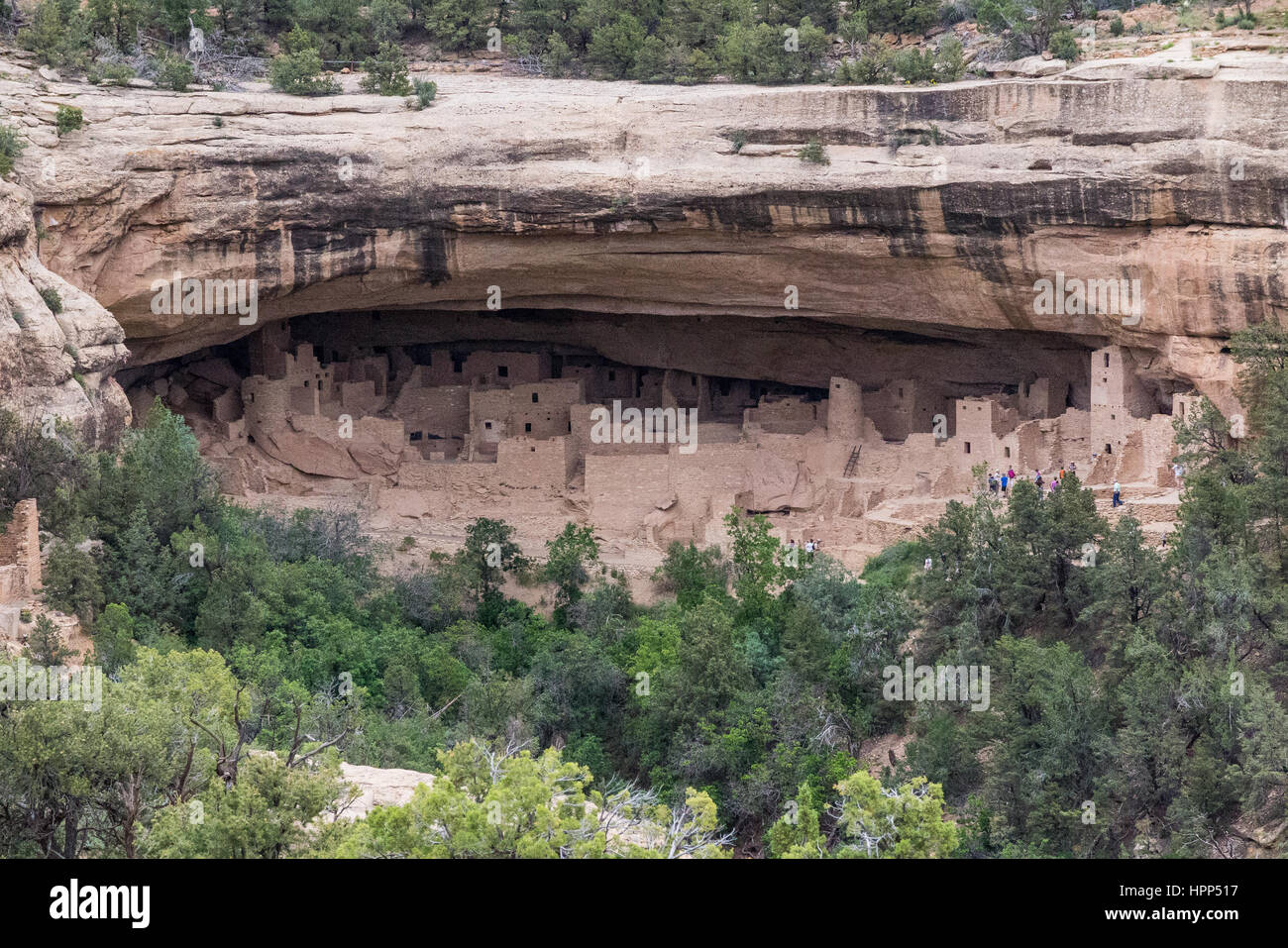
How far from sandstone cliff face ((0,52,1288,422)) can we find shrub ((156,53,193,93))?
0.50 metres

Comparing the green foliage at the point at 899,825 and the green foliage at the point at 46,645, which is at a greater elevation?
the green foliage at the point at 899,825

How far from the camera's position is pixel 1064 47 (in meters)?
24.9

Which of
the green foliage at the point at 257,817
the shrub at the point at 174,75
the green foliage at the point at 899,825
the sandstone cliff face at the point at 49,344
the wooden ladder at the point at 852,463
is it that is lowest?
the wooden ladder at the point at 852,463

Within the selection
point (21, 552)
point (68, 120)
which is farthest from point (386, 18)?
point (21, 552)

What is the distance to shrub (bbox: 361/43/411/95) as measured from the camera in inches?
1027

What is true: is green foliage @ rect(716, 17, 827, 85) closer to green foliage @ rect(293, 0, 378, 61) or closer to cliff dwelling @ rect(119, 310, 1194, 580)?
cliff dwelling @ rect(119, 310, 1194, 580)

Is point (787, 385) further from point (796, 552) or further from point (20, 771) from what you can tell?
point (20, 771)

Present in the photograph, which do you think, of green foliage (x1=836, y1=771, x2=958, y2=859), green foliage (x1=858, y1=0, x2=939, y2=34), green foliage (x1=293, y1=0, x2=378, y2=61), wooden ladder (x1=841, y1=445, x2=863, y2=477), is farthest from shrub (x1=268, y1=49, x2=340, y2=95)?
green foliage (x1=836, y1=771, x2=958, y2=859)

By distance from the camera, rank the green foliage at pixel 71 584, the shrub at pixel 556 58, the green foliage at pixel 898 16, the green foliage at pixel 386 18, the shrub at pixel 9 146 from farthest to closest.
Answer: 1. the green foliage at pixel 386 18
2. the green foliage at pixel 898 16
3. the shrub at pixel 556 58
4. the shrub at pixel 9 146
5. the green foliage at pixel 71 584

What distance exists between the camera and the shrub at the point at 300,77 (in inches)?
1028

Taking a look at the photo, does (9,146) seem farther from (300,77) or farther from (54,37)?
(300,77)

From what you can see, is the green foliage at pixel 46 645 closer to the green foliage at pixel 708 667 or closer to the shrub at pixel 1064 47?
the green foliage at pixel 708 667

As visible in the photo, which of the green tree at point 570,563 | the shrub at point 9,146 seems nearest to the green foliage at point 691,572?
the green tree at point 570,563

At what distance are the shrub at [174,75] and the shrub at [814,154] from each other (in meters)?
8.19
